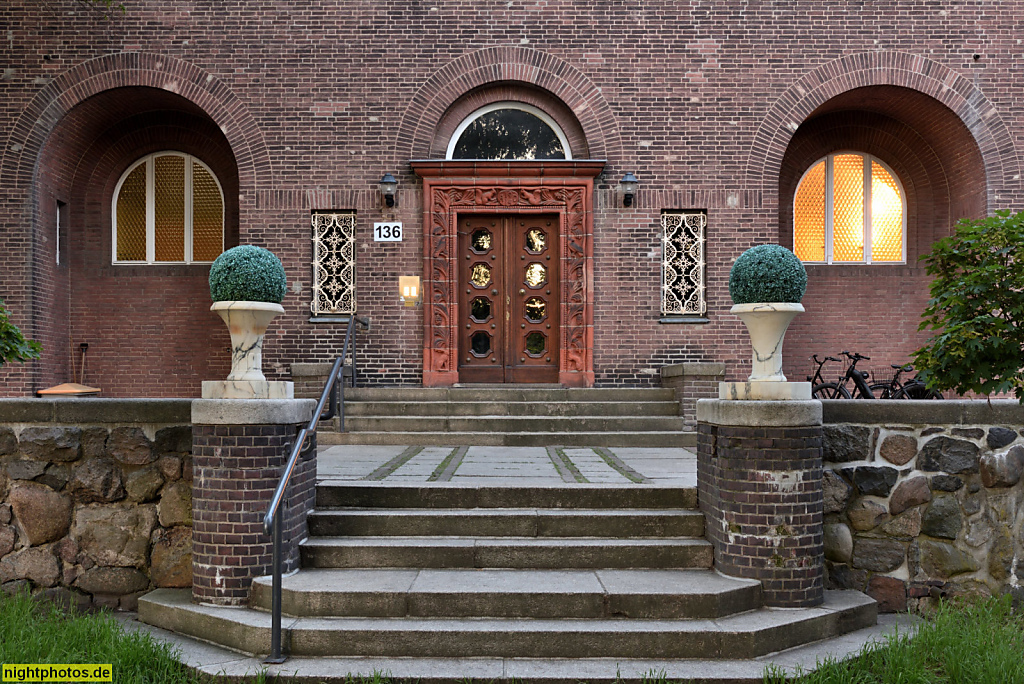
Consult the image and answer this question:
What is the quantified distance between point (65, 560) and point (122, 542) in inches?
16.4

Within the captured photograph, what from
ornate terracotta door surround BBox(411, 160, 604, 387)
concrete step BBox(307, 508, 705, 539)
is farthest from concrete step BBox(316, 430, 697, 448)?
concrete step BBox(307, 508, 705, 539)

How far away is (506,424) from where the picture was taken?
25.5ft

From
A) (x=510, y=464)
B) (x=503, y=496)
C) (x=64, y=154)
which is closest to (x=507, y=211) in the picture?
(x=510, y=464)

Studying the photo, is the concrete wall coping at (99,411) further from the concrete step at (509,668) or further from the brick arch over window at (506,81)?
the brick arch over window at (506,81)

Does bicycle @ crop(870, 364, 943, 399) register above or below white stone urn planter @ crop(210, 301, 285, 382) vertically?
below

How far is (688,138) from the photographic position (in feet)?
31.9

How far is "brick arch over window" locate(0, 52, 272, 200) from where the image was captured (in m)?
9.59

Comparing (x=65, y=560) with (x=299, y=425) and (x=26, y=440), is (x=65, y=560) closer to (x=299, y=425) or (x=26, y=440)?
(x=26, y=440)

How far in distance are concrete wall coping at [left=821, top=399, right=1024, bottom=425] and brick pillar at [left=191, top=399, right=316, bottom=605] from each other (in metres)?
3.72

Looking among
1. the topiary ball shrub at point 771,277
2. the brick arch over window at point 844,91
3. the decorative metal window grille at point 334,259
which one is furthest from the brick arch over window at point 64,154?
the topiary ball shrub at point 771,277

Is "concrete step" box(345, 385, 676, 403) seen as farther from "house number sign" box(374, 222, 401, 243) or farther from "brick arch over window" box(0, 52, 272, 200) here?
"brick arch over window" box(0, 52, 272, 200)

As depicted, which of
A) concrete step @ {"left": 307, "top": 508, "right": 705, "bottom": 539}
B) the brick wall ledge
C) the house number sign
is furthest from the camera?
the house number sign

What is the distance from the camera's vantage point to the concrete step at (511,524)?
4598 millimetres

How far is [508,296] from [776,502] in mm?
6107
